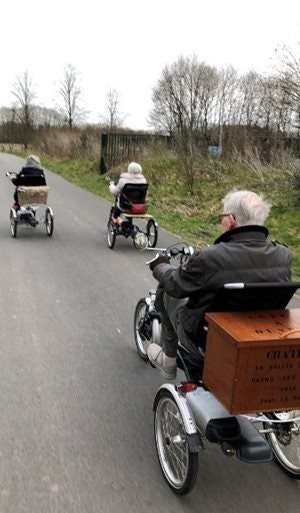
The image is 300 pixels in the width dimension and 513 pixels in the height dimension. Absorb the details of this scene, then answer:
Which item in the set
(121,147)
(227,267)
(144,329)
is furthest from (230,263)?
(121,147)

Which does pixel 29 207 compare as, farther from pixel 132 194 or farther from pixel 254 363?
pixel 254 363

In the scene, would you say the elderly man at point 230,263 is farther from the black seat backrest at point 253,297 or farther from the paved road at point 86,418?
the paved road at point 86,418

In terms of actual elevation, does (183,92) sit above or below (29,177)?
above

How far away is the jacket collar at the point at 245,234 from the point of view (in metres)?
3.12

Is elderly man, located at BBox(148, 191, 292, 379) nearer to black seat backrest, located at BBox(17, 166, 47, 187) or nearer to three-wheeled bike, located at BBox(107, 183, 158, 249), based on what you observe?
three-wheeled bike, located at BBox(107, 183, 158, 249)

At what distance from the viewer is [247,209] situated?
314 centimetres

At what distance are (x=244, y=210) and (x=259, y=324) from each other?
0.72m

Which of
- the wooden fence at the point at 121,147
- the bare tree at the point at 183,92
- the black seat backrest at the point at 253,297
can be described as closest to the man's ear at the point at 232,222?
the black seat backrest at the point at 253,297

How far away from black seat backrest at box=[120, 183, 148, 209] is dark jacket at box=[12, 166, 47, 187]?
6.03ft

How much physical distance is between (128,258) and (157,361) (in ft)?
17.5

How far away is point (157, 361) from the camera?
12.5 ft

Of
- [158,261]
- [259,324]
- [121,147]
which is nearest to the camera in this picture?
[259,324]

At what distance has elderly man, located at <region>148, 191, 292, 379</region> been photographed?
3037mm

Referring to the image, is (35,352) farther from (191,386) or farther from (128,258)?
(128,258)
